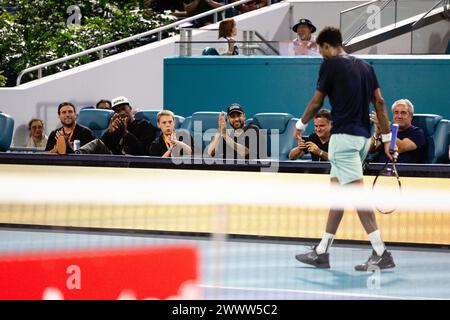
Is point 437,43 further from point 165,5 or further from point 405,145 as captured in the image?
point 165,5

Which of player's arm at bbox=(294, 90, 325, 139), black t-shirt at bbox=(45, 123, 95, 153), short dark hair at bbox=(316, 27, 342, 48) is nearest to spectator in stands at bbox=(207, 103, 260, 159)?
black t-shirt at bbox=(45, 123, 95, 153)

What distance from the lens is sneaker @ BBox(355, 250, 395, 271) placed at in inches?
285

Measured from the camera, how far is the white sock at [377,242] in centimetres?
748

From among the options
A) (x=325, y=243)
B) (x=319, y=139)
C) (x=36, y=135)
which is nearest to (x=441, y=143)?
(x=319, y=139)

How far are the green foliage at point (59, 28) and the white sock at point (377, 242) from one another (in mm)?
11690

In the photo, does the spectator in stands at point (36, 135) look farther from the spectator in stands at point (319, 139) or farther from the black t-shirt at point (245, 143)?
the spectator in stands at point (319, 139)

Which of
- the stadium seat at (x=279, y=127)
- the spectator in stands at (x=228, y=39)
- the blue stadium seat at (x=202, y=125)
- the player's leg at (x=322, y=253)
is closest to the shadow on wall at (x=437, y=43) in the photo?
the spectator in stands at (x=228, y=39)

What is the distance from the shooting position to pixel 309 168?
897 centimetres

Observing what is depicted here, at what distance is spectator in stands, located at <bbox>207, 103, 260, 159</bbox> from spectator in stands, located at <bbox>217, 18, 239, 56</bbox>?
419 cm

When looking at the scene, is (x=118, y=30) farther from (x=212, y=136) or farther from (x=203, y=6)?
(x=212, y=136)

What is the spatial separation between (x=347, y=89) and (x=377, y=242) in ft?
4.03

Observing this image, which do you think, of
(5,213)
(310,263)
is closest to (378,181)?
(310,263)

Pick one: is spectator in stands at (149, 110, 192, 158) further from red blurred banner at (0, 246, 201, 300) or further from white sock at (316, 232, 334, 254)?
red blurred banner at (0, 246, 201, 300)

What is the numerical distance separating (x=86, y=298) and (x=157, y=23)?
15.5m
